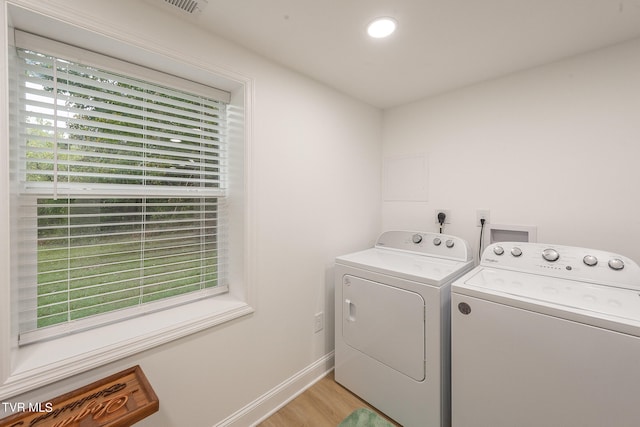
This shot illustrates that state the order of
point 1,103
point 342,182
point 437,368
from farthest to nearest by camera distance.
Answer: point 342,182
point 437,368
point 1,103

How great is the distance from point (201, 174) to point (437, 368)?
171 centimetres

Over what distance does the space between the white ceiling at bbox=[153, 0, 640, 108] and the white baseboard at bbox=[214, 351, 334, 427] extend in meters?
2.08

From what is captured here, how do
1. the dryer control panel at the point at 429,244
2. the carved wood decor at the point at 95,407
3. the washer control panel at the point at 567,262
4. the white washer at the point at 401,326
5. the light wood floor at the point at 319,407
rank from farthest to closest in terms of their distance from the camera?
1. the dryer control panel at the point at 429,244
2. the light wood floor at the point at 319,407
3. the white washer at the point at 401,326
4. the washer control panel at the point at 567,262
5. the carved wood decor at the point at 95,407

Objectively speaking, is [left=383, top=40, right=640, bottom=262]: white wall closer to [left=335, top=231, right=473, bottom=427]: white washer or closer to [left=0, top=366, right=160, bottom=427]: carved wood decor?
[left=335, top=231, right=473, bottom=427]: white washer

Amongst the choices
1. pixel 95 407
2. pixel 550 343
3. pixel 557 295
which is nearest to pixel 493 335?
pixel 550 343

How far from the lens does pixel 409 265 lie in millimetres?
1688

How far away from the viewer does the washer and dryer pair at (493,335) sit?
0.99 m

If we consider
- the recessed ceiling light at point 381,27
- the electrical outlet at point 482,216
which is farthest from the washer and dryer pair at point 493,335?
the recessed ceiling light at point 381,27

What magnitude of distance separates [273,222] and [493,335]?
1.28 m

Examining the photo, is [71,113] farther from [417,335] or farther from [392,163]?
[392,163]

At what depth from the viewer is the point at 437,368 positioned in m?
1.40

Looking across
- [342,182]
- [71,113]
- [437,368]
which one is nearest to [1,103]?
[71,113]

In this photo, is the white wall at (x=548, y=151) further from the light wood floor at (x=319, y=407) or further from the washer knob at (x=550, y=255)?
the light wood floor at (x=319, y=407)

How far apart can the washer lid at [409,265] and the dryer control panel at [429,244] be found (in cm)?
5
